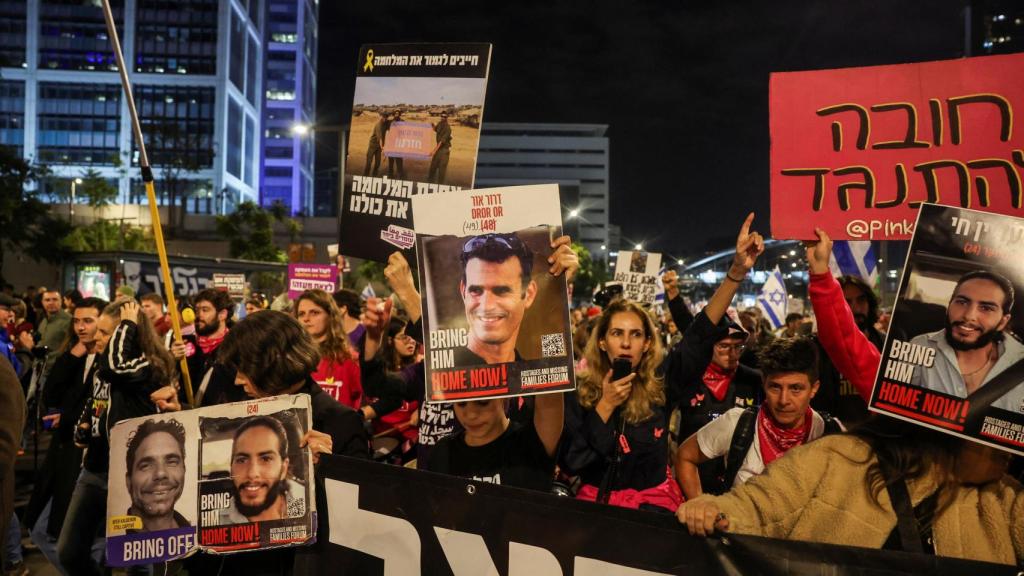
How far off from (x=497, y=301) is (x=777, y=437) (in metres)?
1.54

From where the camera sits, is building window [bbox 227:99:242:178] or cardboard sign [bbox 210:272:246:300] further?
building window [bbox 227:99:242:178]

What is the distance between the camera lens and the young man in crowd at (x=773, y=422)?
3.76 m

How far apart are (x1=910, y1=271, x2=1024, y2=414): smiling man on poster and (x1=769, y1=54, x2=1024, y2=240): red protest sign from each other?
3.25ft

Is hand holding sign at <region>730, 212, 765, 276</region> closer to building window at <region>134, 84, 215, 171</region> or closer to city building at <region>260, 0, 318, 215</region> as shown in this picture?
building window at <region>134, 84, 215, 171</region>

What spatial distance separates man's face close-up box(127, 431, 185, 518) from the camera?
3.11 m

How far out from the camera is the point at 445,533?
9.93 ft

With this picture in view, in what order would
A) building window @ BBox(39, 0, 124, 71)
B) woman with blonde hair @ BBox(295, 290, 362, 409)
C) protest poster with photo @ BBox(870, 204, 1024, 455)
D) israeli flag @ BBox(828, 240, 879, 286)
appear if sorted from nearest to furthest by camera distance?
protest poster with photo @ BBox(870, 204, 1024, 455), woman with blonde hair @ BBox(295, 290, 362, 409), israeli flag @ BBox(828, 240, 879, 286), building window @ BBox(39, 0, 124, 71)

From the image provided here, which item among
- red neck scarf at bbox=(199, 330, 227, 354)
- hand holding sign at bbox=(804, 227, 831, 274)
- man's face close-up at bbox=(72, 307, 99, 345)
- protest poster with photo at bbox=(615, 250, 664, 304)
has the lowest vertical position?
red neck scarf at bbox=(199, 330, 227, 354)

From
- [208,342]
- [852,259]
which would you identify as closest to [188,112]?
[208,342]

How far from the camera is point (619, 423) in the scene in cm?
392

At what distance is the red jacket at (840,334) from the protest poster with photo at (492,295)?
3.64 feet

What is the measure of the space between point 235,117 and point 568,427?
425 ft

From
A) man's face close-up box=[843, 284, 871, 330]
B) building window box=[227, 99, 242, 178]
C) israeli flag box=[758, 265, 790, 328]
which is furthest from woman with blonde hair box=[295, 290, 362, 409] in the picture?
building window box=[227, 99, 242, 178]

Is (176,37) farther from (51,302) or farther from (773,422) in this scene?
(773,422)
